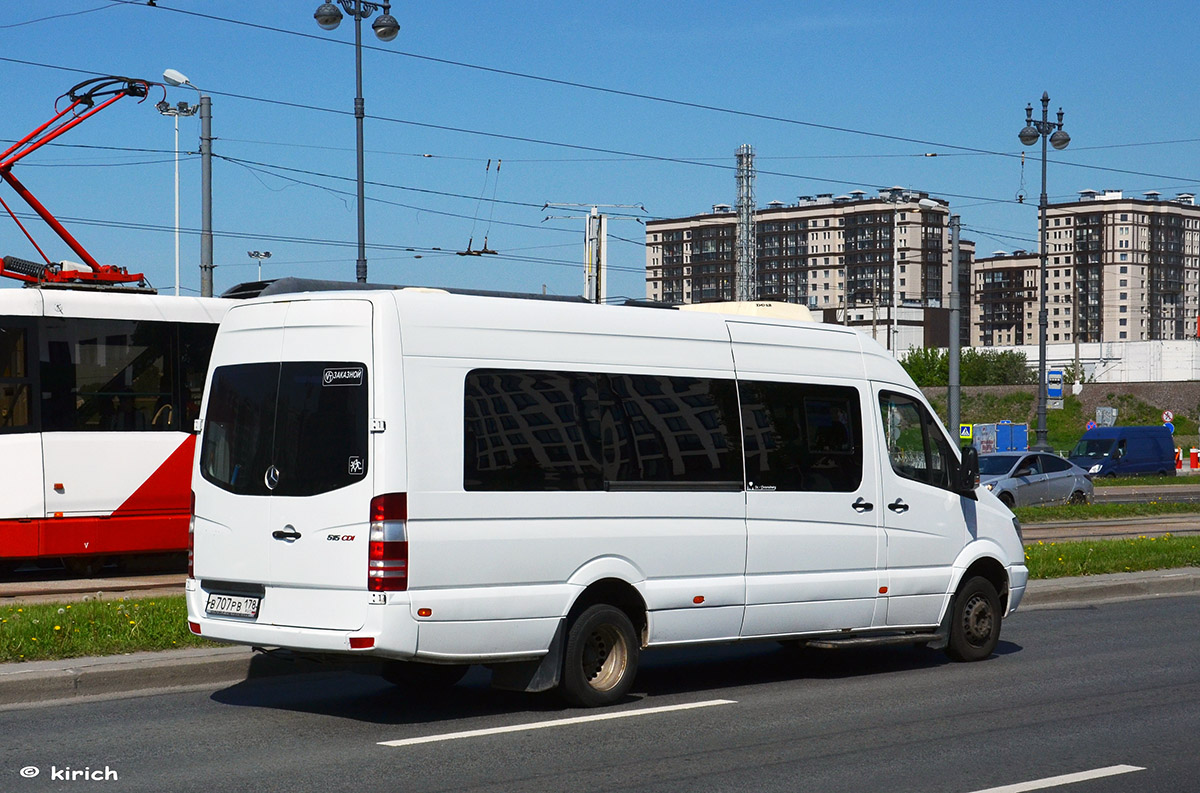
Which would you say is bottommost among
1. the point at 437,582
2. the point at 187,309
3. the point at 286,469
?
the point at 437,582

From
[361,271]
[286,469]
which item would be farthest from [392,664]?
[361,271]

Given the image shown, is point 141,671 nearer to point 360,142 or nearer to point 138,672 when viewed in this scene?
point 138,672

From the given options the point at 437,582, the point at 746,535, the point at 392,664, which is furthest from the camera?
the point at 746,535

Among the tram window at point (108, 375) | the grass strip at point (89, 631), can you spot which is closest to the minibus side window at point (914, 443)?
the grass strip at point (89, 631)

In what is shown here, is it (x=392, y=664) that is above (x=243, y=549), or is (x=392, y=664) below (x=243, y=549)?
below

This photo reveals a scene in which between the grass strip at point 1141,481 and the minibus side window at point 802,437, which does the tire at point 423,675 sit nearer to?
the minibus side window at point 802,437

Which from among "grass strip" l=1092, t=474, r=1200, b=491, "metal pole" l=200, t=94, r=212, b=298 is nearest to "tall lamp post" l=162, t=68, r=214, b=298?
"metal pole" l=200, t=94, r=212, b=298

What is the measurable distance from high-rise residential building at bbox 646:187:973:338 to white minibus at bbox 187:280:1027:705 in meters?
148

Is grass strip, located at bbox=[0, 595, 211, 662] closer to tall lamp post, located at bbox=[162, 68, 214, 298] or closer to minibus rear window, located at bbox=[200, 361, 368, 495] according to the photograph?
minibus rear window, located at bbox=[200, 361, 368, 495]

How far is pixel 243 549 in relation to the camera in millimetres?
8523

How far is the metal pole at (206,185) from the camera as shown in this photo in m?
24.9

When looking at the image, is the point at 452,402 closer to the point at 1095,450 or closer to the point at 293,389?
the point at 293,389

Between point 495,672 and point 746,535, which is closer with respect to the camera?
point 495,672

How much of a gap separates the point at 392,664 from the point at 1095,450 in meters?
49.5
